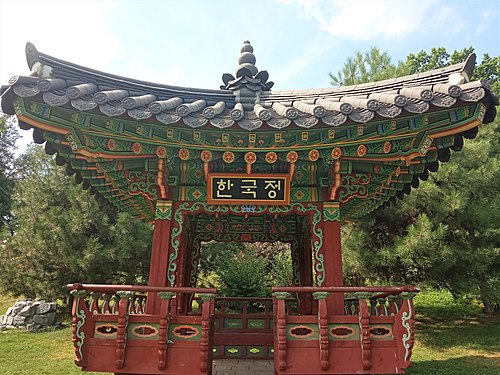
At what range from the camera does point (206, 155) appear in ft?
14.3

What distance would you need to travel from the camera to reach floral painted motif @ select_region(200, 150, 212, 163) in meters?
4.33

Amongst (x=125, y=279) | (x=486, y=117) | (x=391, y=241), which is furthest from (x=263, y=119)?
(x=125, y=279)

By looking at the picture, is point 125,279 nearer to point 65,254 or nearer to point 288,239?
point 65,254

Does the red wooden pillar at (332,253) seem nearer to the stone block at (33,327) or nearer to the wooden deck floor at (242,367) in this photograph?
the wooden deck floor at (242,367)

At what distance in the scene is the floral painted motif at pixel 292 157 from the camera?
4277 mm

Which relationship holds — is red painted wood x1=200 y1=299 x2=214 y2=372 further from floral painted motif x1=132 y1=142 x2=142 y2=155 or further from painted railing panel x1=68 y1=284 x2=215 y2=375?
floral painted motif x1=132 y1=142 x2=142 y2=155

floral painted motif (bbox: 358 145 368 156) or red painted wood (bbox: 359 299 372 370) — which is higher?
floral painted motif (bbox: 358 145 368 156)

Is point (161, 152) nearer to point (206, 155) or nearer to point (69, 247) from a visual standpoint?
point (206, 155)

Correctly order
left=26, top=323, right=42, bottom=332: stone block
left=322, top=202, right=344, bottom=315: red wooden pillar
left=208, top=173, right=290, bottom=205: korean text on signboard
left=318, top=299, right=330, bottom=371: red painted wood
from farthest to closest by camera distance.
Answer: left=26, top=323, right=42, bottom=332: stone block
left=208, top=173, right=290, bottom=205: korean text on signboard
left=322, top=202, right=344, bottom=315: red wooden pillar
left=318, top=299, right=330, bottom=371: red painted wood

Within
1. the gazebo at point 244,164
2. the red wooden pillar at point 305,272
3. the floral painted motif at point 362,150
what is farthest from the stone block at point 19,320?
the floral painted motif at point 362,150

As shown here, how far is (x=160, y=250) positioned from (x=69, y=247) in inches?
349

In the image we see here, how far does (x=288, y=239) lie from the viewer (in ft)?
27.0

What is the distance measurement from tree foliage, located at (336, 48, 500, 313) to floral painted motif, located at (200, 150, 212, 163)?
6.90 m

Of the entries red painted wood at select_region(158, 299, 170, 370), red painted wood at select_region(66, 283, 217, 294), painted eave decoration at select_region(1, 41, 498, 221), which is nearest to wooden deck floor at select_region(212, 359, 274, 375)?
red painted wood at select_region(158, 299, 170, 370)
